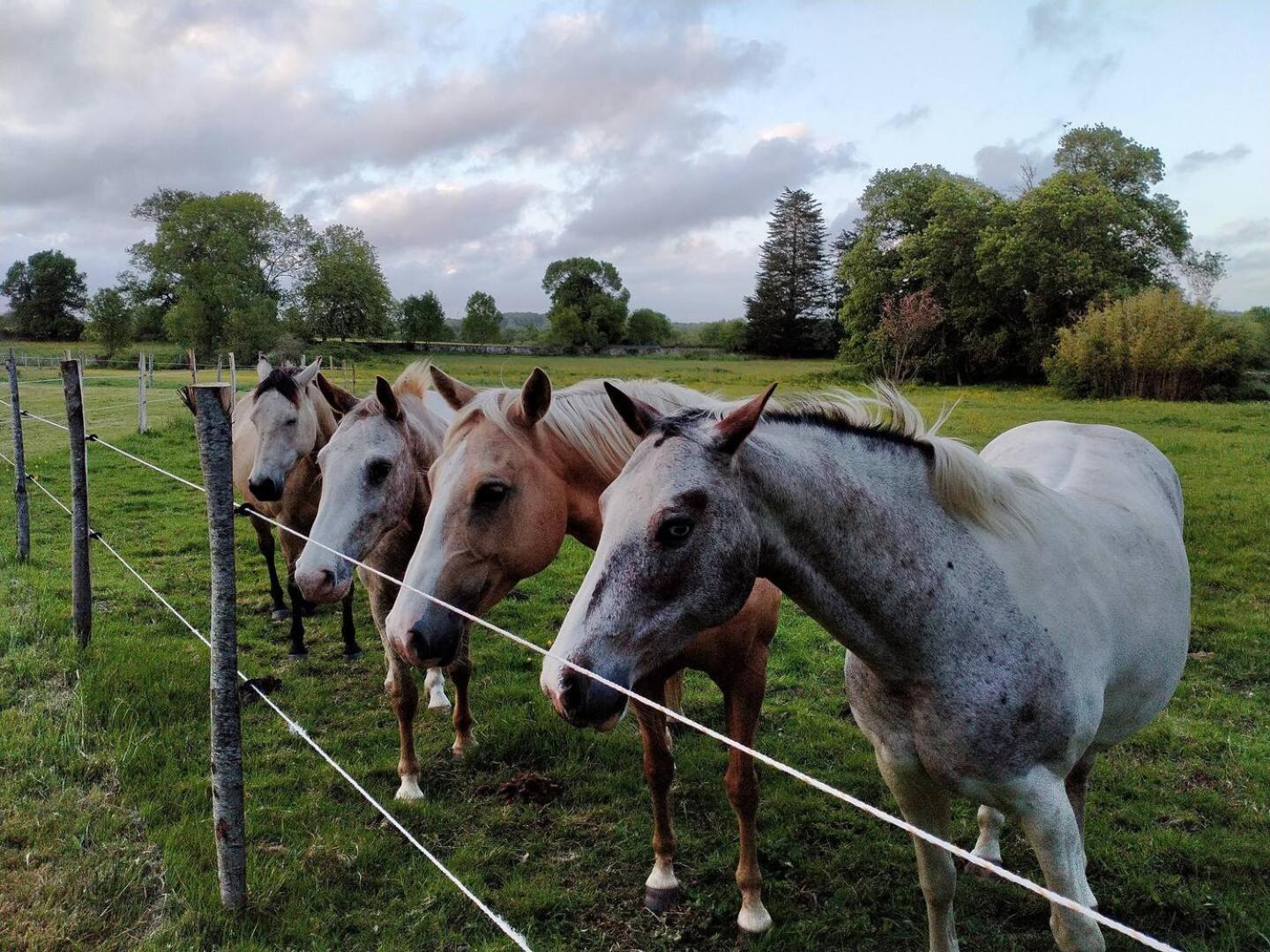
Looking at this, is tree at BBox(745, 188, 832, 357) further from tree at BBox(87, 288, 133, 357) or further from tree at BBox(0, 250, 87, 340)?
tree at BBox(0, 250, 87, 340)

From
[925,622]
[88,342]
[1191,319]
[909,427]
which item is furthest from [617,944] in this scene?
[88,342]

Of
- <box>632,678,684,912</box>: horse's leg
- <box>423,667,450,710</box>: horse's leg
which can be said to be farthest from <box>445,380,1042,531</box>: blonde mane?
<box>423,667,450,710</box>: horse's leg

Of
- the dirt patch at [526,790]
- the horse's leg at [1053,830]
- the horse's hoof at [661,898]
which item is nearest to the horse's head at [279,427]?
the dirt patch at [526,790]

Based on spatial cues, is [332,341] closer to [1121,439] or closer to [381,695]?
[381,695]

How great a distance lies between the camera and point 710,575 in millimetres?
1812

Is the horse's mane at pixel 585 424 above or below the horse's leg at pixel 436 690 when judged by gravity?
above

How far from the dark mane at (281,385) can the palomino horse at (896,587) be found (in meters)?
4.82

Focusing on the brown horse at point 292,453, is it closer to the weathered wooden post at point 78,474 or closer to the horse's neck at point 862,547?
the weathered wooden post at point 78,474

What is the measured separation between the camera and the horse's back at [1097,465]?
10.2ft

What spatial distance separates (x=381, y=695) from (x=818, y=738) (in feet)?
10.3

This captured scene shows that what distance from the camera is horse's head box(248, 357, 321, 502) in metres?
5.69

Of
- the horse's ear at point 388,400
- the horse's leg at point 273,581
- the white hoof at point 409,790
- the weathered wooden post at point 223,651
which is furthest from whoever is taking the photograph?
the horse's leg at point 273,581

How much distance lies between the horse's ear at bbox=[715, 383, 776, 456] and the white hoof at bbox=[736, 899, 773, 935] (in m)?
2.36

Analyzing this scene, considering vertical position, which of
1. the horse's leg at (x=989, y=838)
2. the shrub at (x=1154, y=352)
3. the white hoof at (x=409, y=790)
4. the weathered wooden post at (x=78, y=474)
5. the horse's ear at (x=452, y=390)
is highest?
the shrub at (x=1154, y=352)
